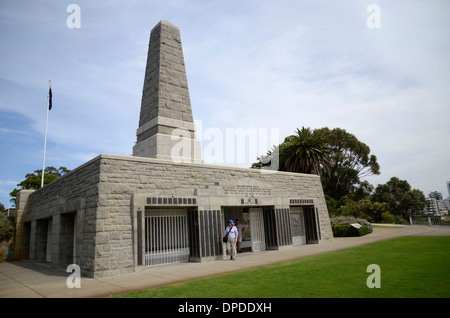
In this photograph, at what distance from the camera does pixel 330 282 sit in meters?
6.41

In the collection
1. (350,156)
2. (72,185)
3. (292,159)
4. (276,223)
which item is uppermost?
(350,156)

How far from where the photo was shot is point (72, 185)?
1242 centimetres

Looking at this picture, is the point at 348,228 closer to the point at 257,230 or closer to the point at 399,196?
the point at 257,230

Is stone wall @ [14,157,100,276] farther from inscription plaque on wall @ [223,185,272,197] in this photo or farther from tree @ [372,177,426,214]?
tree @ [372,177,426,214]

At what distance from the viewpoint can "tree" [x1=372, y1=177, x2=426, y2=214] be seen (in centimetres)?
4372

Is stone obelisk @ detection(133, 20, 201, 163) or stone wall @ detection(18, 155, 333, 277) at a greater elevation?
stone obelisk @ detection(133, 20, 201, 163)

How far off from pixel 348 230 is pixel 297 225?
221 inches

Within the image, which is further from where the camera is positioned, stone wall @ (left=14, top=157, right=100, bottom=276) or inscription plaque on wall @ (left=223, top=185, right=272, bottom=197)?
inscription plaque on wall @ (left=223, top=185, right=272, bottom=197)

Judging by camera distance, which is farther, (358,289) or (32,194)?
(32,194)

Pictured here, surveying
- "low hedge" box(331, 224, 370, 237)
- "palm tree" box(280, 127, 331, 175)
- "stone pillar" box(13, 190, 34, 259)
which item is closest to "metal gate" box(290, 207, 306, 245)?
"low hedge" box(331, 224, 370, 237)

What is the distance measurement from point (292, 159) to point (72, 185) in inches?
818

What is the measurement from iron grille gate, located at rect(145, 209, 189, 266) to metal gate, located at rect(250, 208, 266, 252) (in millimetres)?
4038
